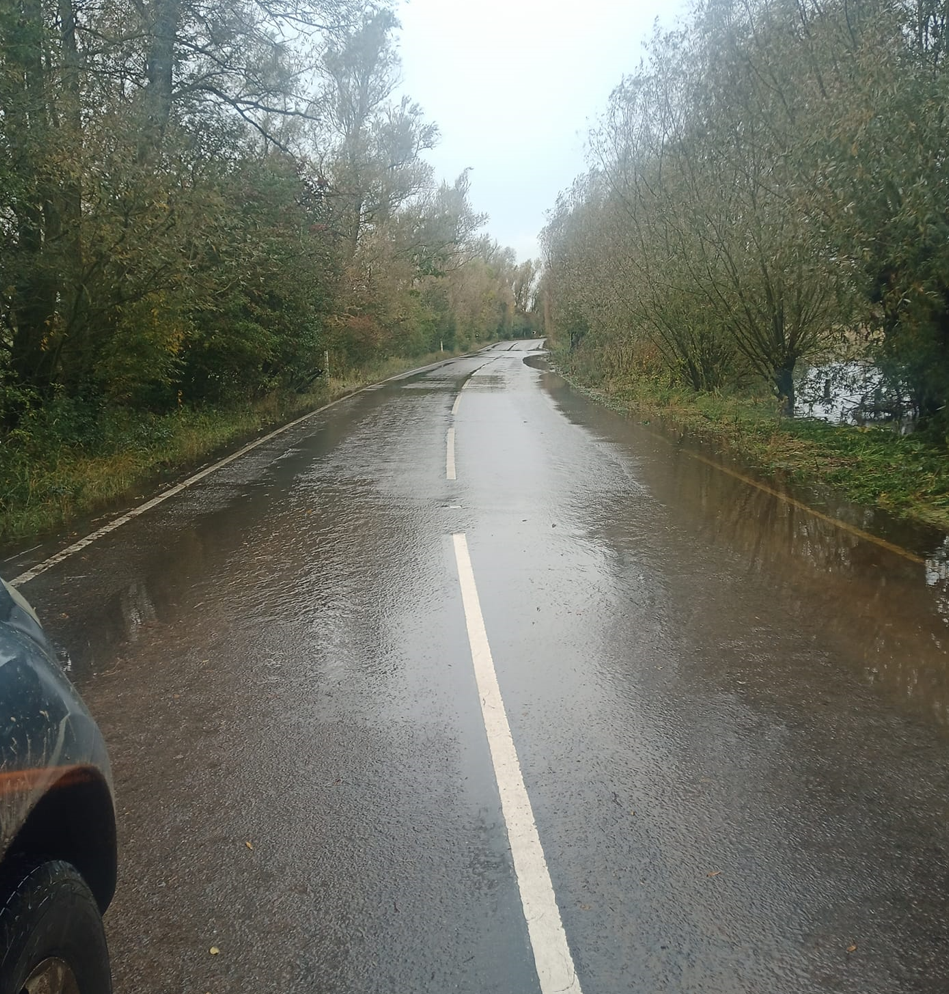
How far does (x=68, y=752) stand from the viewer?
78.8 inches

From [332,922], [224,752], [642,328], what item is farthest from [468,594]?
[642,328]

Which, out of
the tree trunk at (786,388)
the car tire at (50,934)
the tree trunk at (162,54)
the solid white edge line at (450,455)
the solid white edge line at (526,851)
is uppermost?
the tree trunk at (162,54)

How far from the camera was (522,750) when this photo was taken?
3980mm

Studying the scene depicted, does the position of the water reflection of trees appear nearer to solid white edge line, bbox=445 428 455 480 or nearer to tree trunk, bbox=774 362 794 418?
solid white edge line, bbox=445 428 455 480

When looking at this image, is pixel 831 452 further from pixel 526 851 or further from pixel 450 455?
pixel 526 851

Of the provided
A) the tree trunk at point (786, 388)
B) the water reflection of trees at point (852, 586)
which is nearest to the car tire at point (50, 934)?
the water reflection of trees at point (852, 586)

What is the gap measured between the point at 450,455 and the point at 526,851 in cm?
998

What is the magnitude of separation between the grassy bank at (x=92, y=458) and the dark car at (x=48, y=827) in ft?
23.1

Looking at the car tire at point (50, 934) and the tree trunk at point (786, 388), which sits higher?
the tree trunk at point (786, 388)

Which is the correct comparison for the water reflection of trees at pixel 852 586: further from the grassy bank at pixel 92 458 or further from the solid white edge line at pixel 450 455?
the grassy bank at pixel 92 458

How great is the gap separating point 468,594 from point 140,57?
12.9m

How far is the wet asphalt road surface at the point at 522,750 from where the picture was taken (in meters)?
2.74

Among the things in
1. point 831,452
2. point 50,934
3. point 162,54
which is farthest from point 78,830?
point 162,54

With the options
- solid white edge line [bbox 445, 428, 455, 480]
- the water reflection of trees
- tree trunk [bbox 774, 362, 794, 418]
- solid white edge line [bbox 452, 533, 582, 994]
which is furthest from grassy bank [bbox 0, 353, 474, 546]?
tree trunk [bbox 774, 362, 794, 418]
